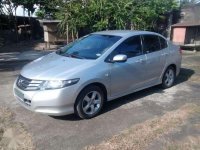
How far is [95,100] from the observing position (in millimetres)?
5414

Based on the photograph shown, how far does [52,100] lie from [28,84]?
58 centimetres

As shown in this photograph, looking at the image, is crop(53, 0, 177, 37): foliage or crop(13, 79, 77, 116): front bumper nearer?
crop(13, 79, 77, 116): front bumper

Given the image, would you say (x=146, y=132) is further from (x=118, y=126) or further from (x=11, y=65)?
(x=11, y=65)

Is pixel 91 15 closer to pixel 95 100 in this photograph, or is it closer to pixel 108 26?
pixel 108 26

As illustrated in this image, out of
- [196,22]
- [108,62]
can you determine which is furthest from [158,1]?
[108,62]

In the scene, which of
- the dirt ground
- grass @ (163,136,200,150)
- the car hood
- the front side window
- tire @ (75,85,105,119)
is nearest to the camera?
grass @ (163,136,200,150)

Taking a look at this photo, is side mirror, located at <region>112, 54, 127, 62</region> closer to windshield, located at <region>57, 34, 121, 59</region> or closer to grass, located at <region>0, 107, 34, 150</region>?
windshield, located at <region>57, 34, 121, 59</region>

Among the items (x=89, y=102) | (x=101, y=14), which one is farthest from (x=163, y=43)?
(x=101, y=14)

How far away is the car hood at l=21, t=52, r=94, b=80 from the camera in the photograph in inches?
194

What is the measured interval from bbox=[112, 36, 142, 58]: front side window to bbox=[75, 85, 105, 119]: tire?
914 mm

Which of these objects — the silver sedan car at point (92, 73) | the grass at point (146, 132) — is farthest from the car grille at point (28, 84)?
the grass at point (146, 132)

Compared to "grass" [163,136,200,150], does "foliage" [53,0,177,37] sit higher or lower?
higher

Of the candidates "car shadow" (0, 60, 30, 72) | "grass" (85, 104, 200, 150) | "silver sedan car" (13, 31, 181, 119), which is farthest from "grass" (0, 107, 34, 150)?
"car shadow" (0, 60, 30, 72)

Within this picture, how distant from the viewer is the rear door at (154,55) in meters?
6.50
